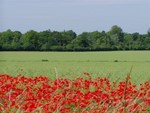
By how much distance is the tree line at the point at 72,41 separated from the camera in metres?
33.8

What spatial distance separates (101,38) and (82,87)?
97.9 feet

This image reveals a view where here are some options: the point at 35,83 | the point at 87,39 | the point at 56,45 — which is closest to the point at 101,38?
the point at 87,39

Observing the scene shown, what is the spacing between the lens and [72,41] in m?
35.3

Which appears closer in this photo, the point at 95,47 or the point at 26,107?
the point at 26,107

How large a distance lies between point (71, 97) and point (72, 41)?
1144 inches

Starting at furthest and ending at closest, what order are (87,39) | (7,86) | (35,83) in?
(87,39) → (35,83) → (7,86)

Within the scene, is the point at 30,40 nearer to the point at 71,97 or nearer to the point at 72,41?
the point at 72,41

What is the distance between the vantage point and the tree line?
33781 millimetres

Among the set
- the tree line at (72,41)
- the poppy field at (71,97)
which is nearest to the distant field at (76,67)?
the poppy field at (71,97)

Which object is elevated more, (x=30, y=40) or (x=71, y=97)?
(x=30, y=40)

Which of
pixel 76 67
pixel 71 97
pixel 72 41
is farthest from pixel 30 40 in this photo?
pixel 71 97

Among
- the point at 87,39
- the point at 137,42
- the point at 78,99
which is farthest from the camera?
the point at 137,42

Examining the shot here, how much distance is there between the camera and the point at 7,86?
24.0 ft

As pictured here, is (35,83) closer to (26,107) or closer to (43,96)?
(43,96)
